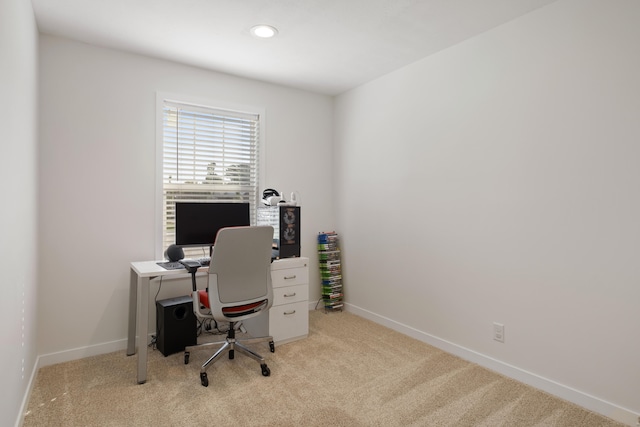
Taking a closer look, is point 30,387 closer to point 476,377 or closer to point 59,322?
point 59,322

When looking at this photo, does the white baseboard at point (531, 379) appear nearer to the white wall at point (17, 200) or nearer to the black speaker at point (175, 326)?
the black speaker at point (175, 326)

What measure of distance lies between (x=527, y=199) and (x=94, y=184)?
10.8 ft

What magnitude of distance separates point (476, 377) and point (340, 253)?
6.63ft

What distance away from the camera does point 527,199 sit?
2480 mm

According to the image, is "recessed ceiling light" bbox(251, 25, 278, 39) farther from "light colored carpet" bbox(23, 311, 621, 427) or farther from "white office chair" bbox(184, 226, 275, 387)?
"light colored carpet" bbox(23, 311, 621, 427)

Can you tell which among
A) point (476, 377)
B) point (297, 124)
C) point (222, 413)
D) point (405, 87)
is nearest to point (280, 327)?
point (222, 413)

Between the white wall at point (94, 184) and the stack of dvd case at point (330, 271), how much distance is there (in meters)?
1.48

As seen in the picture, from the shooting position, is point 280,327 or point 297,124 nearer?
point 280,327

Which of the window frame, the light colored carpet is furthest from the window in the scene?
the light colored carpet

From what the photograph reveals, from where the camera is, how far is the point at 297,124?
406 centimetres

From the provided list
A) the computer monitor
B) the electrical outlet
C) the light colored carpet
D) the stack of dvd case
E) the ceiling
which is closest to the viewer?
the light colored carpet

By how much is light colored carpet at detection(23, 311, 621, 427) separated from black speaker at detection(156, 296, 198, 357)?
87 mm

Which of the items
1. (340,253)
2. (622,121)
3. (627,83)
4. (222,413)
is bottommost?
(222,413)

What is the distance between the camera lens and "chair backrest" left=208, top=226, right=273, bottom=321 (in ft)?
8.18
